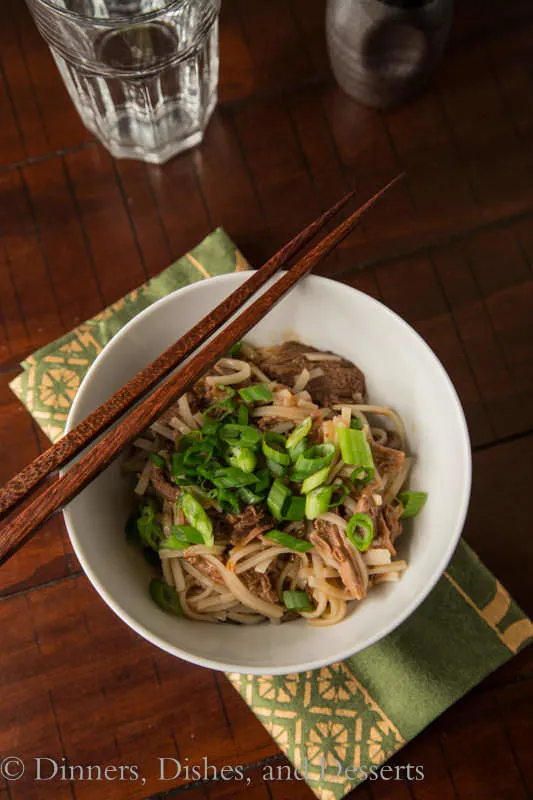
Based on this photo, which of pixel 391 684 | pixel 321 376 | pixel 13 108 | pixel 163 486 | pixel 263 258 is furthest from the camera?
pixel 13 108

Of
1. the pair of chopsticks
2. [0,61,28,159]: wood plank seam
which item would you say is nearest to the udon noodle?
the pair of chopsticks

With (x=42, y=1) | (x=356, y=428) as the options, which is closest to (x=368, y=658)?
(x=356, y=428)

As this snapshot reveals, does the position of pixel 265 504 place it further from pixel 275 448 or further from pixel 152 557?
pixel 152 557

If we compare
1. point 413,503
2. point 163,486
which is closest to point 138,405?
point 163,486

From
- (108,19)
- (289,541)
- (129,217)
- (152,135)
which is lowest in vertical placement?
(289,541)

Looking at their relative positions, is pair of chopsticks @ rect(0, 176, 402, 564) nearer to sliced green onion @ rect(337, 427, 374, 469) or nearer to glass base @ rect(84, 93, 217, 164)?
sliced green onion @ rect(337, 427, 374, 469)

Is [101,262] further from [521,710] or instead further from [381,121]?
[521,710]

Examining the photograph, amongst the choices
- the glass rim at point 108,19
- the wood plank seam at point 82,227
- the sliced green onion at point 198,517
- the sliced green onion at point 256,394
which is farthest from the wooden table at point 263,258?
the sliced green onion at point 256,394
